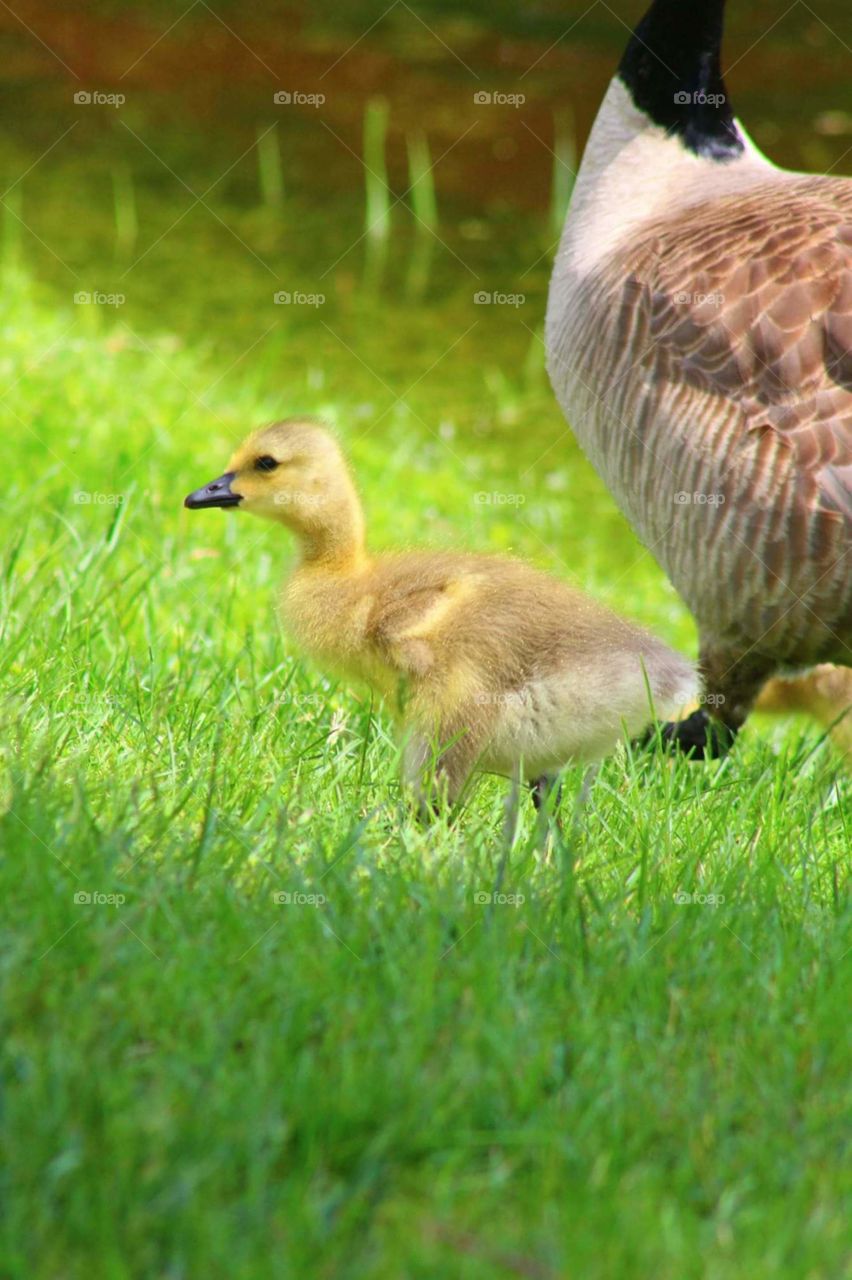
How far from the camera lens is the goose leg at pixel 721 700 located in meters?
4.37

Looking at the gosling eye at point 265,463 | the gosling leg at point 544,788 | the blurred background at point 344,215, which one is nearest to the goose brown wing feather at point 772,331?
the gosling leg at point 544,788

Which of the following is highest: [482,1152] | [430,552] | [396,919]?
[430,552]

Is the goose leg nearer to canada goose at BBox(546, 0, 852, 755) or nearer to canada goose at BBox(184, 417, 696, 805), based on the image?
canada goose at BBox(546, 0, 852, 755)

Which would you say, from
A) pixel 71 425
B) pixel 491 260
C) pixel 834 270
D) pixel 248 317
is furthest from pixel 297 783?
pixel 491 260

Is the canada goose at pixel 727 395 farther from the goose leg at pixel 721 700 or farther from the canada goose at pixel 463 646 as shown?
the canada goose at pixel 463 646

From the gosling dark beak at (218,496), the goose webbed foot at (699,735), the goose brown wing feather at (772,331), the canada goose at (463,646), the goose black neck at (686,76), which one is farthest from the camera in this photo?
the goose black neck at (686,76)

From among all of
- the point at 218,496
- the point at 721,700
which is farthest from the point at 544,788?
the point at 721,700

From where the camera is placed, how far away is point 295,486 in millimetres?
3713

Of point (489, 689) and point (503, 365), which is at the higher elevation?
point (503, 365)

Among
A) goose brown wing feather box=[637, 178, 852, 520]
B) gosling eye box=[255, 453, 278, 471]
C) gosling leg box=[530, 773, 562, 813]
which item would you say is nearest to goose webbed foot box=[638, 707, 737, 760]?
gosling leg box=[530, 773, 562, 813]

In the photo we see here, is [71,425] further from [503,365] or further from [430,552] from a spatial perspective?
[503,365]

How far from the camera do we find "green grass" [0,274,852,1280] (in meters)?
1.98

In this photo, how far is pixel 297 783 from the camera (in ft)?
10.8

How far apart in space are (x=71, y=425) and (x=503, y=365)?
391 centimetres
